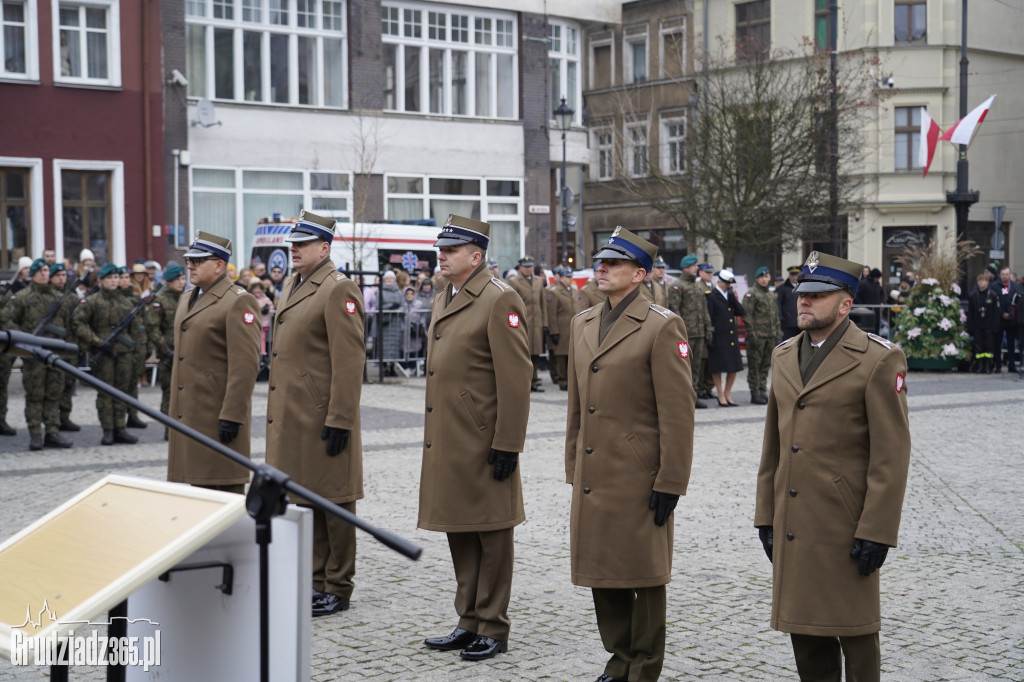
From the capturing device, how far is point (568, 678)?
229 inches

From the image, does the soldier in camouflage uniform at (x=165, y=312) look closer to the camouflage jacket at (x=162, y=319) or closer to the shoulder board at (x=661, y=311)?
the camouflage jacket at (x=162, y=319)

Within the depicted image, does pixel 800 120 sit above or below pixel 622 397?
above

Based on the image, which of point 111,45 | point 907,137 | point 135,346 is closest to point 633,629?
point 135,346

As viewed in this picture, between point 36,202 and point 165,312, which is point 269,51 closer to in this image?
point 36,202

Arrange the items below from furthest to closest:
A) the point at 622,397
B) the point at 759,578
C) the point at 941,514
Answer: the point at 941,514 < the point at 759,578 < the point at 622,397

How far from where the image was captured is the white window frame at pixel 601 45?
47.3 meters

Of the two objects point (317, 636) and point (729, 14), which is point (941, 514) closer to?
point (317, 636)

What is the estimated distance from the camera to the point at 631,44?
47000 mm

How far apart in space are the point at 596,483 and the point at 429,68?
3219cm

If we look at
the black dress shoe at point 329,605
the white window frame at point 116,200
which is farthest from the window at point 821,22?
the black dress shoe at point 329,605

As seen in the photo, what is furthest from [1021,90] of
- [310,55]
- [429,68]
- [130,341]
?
[130,341]

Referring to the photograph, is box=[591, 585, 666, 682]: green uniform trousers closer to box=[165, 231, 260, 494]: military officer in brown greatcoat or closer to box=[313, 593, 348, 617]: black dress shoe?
box=[313, 593, 348, 617]: black dress shoe

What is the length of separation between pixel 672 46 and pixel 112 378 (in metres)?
32.3

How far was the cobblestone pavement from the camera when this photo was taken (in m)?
6.05
